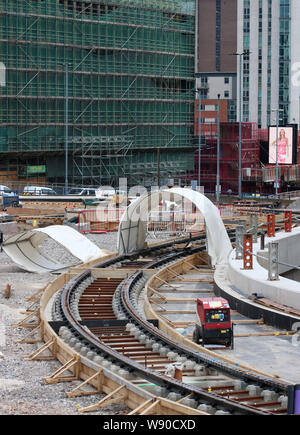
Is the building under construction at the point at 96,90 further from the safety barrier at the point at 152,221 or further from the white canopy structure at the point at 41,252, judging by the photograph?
the white canopy structure at the point at 41,252

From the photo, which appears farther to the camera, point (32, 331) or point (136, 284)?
point (136, 284)

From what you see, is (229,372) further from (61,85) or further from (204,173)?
(204,173)

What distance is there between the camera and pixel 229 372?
779 inches

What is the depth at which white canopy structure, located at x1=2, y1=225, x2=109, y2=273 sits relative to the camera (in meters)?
39.5

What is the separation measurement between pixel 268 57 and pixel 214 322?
433 ft

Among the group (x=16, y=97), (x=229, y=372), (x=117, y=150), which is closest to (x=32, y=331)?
(x=229, y=372)

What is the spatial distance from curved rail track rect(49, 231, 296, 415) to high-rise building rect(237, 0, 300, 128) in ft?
390

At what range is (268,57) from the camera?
15138 centimetres

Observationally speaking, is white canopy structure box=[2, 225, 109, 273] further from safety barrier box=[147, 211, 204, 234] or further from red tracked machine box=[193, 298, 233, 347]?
red tracked machine box=[193, 298, 233, 347]

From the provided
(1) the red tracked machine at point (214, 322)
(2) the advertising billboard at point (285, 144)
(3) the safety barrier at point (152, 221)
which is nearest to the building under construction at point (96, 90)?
(2) the advertising billboard at point (285, 144)

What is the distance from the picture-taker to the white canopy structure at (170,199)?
39.8 m

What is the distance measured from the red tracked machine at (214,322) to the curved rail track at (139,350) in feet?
2.93

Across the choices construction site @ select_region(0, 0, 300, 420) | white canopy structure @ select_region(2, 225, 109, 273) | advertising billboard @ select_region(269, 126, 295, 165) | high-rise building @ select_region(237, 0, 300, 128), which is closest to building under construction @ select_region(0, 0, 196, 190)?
construction site @ select_region(0, 0, 300, 420)
